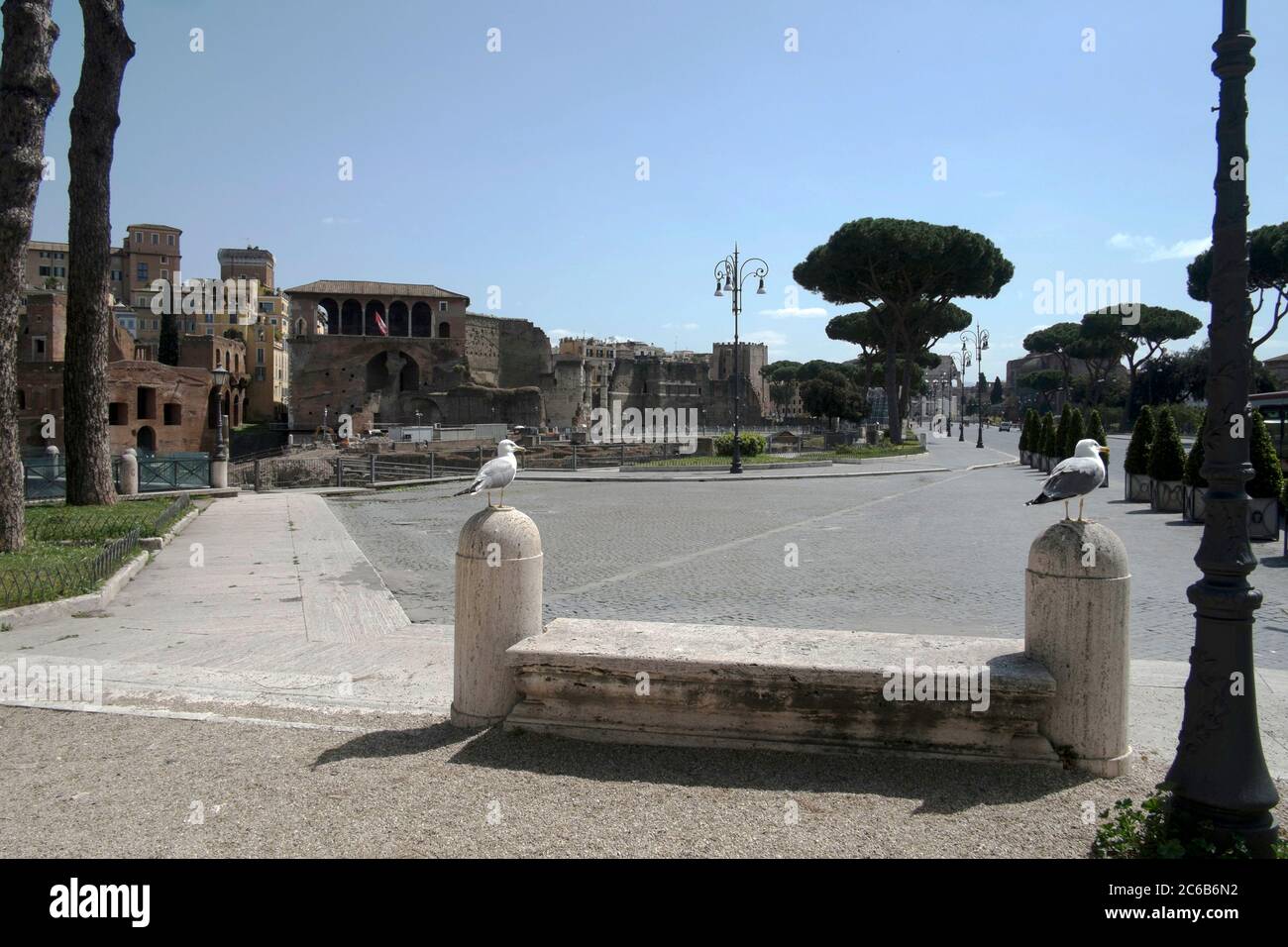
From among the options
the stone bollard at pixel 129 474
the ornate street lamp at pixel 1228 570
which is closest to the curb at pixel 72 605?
the ornate street lamp at pixel 1228 570

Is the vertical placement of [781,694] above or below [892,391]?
below

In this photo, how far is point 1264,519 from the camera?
493 inches

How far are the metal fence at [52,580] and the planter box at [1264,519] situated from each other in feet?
46.7

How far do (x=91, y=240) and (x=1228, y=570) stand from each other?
57.6 feet

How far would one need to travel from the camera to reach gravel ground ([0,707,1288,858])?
326 centimetres

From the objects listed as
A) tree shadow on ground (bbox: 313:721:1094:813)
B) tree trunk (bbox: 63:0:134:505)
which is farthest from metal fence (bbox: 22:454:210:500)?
tree shadow on ground (bbox: 313:721:1094:813)

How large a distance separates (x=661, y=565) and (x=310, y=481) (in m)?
27.1

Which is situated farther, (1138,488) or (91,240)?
(1138,488)

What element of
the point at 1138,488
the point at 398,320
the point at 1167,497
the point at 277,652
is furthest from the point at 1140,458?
the point at 398,320

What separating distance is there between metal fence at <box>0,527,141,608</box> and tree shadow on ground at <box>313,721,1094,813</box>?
514 centimetres

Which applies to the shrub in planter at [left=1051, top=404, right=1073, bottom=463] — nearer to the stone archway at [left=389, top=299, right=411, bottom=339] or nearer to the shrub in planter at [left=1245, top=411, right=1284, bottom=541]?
the shrub in planter at [left=1245, top=411, right=1284, bottom=541]

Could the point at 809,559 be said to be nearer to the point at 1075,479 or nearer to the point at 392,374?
the point at 1075,479
